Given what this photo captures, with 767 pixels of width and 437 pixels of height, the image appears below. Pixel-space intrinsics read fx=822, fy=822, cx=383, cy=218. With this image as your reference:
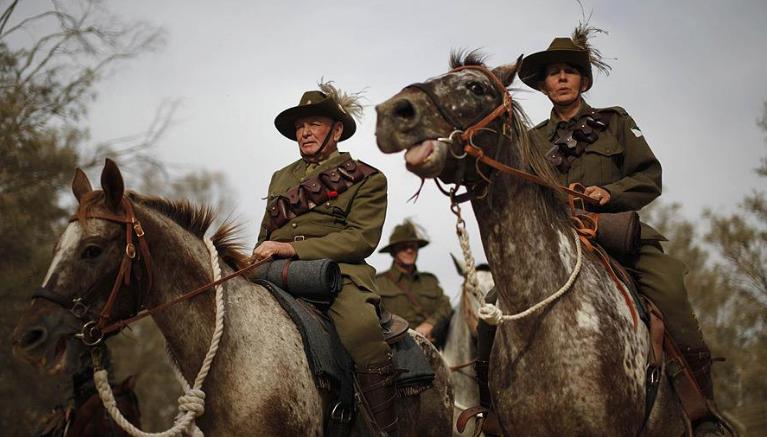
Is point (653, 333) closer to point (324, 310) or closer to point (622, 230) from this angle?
point (622, 230)

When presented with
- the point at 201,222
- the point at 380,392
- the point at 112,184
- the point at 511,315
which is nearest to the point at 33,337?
the point at 112,184

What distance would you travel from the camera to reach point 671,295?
569 cm

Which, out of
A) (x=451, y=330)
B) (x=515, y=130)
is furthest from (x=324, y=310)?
(x=451, y=330)

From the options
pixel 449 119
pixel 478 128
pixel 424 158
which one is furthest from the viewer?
pixel 478 128

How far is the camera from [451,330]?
12336mm

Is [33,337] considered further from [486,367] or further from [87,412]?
[87,412]

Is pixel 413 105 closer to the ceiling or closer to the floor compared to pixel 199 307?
closer to the ceiling

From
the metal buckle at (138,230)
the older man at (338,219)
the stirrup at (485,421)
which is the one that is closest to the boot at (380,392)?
the older man at (338,219)

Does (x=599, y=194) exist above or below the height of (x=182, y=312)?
above

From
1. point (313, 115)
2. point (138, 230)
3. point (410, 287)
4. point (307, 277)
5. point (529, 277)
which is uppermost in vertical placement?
point (313, 115)

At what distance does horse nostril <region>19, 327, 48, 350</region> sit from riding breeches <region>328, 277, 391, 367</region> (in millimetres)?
2032

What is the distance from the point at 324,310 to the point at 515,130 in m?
2.05

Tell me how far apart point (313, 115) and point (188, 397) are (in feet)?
9.51

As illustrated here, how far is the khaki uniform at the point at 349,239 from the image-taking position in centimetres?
603
